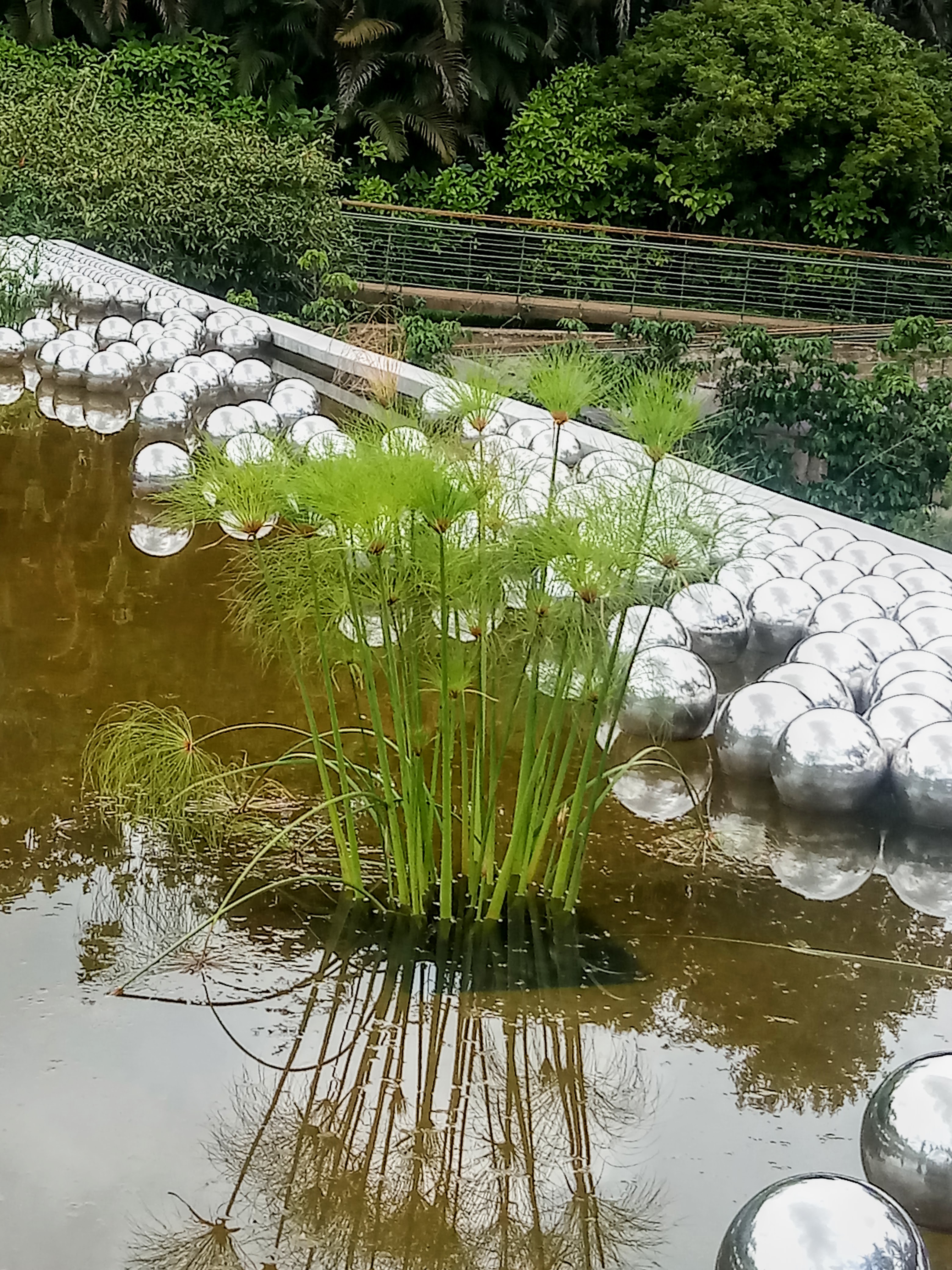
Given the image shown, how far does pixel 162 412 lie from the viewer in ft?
19.0

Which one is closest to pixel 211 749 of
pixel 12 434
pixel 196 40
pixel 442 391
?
pixel 442 391

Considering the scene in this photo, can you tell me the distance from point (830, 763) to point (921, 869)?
260 mm

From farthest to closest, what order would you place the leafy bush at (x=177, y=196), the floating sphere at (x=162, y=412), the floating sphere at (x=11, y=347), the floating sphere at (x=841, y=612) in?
the leafy bush at (x=177, y=196) < the floating sphere at (x=11, y=347) < the floating sphere at (x=162, y=412) < the floating sphere at (x=841, y=612)

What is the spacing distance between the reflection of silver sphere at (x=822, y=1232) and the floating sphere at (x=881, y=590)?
231 cm

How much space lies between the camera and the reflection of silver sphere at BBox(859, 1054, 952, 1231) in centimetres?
177

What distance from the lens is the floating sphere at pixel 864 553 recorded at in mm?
4137

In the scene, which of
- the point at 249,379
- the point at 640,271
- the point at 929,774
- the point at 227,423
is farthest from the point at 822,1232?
the point at 640,271

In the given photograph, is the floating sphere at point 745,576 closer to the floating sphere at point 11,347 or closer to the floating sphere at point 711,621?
the floating sphere at point 711,621

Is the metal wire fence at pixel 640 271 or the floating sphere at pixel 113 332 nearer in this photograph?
the floating sphere at pixel 113 332

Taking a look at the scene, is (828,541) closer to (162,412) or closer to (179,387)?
(162,412)

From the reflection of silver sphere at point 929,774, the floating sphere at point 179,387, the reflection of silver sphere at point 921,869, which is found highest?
the floating sphere at point 179,387

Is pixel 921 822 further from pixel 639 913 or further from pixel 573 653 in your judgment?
pixel 573 653

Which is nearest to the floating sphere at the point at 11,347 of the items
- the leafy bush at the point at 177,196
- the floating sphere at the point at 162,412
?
the floating sphere at the point at 162,412

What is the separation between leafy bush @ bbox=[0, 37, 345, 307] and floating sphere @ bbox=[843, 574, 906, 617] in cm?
812
